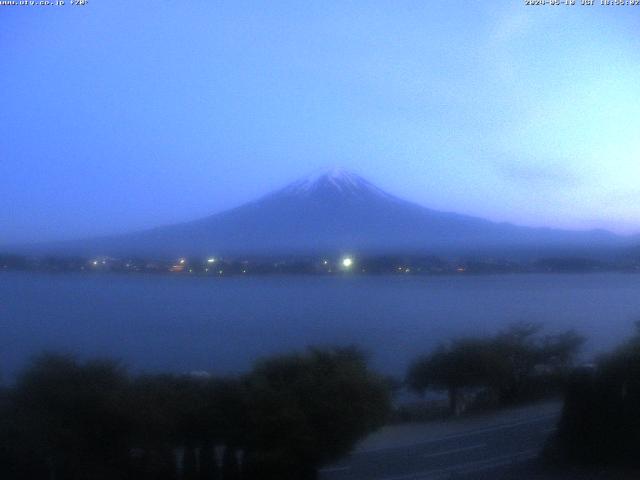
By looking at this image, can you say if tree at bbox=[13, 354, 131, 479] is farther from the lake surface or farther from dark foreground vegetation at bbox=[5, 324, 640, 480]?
the lake surface

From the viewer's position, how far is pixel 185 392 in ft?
15.3

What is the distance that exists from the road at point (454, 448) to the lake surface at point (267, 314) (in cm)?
47

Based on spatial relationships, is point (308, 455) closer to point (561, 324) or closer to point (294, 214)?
point (294, 214)

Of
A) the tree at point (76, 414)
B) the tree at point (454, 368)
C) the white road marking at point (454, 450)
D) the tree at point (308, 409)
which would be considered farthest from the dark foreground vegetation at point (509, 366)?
the tree at point (76, 414)

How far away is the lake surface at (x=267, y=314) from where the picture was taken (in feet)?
15.6

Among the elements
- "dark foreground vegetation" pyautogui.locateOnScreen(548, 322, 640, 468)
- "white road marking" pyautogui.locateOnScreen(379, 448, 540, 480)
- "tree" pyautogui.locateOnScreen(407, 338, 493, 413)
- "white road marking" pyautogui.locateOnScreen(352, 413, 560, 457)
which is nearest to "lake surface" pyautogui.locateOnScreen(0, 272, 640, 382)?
"tree" pyautogui.locateOnScreen(407, 338, 493, 413)

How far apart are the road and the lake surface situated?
468 mm

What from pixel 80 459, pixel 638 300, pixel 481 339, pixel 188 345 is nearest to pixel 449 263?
pixel 481 339

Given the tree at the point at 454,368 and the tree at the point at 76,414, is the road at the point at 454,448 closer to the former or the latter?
the tree at the point at 454,368

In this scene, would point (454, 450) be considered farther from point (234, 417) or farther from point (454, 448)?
point (234, 417)

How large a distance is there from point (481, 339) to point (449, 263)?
0.58m

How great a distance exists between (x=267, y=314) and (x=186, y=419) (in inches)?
33.7

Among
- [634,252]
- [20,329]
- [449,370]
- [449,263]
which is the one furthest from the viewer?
[634,252]

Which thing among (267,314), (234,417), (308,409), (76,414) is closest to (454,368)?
(308,409)
